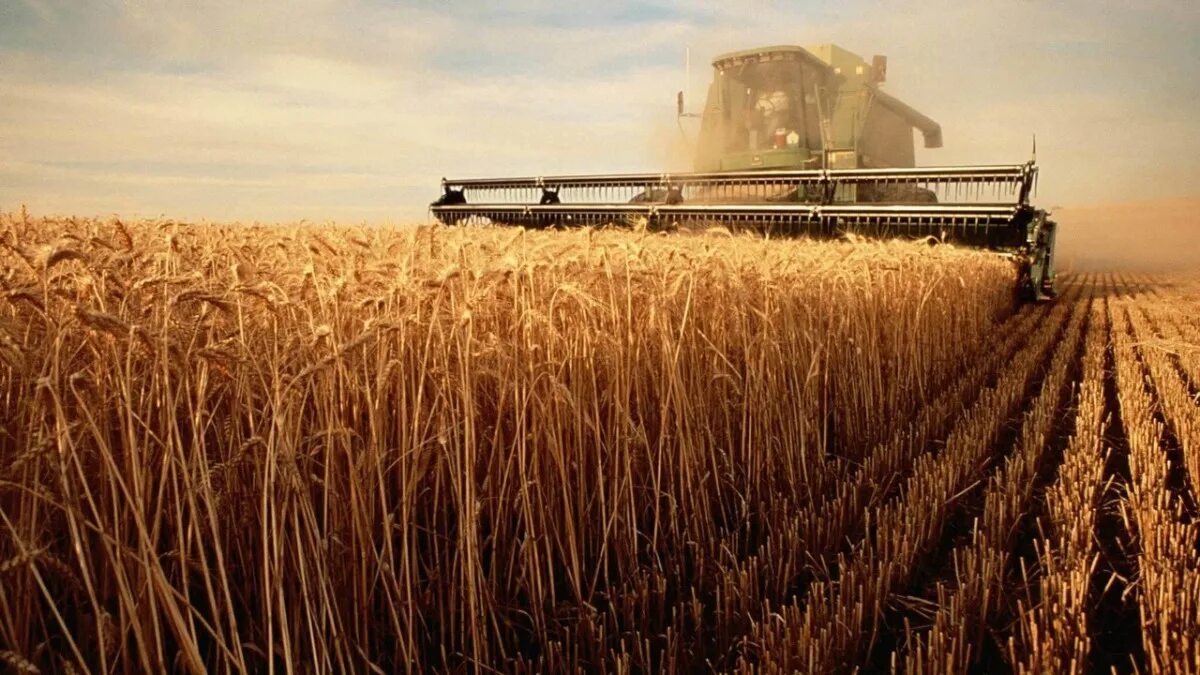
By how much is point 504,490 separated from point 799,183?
30.5 ft

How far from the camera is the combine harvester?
382 inches

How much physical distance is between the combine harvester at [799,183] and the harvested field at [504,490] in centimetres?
610

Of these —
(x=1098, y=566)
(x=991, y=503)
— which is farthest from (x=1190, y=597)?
(x=991, y=503)

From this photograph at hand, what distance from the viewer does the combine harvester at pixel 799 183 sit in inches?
382

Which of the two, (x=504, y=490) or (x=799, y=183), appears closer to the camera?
(x=504, y=490)

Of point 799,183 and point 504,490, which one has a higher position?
point 799,183

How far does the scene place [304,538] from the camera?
191cm

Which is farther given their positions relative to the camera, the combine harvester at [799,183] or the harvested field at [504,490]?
the combine harvester at [799,183]

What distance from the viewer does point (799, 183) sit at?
1067 cm

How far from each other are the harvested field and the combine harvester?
610cm

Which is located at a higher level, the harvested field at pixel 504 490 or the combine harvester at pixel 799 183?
the combine harvester at pixel 799 183

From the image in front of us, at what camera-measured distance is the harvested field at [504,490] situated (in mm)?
1604

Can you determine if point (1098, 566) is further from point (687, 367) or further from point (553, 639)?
point (553, 639)

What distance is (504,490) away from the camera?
7.76 ft
